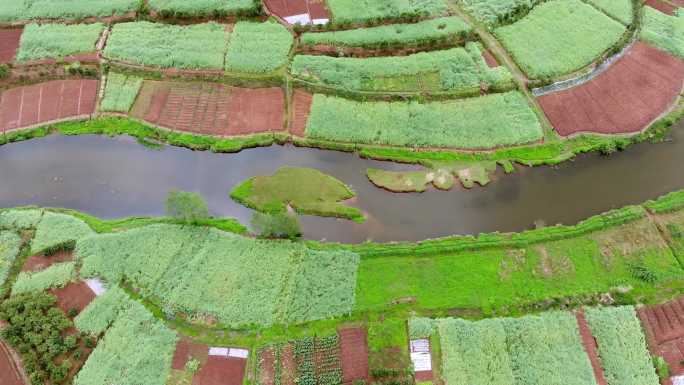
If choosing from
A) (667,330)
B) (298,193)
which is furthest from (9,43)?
(667,330)

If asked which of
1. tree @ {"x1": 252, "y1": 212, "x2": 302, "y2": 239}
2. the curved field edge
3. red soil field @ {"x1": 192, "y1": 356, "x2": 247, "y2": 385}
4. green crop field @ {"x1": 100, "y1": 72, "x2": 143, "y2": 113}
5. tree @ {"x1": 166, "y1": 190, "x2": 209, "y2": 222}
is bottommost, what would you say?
red soil field @ {"x1": 192, "y1": 356, "x2": 247, "y2": 385}

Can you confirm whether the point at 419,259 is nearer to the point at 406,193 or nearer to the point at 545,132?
the point at 406,193

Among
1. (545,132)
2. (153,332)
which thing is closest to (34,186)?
(153,332)

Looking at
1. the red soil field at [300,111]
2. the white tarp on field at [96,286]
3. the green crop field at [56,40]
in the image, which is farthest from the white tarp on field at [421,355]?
the green crop field at [56,40]

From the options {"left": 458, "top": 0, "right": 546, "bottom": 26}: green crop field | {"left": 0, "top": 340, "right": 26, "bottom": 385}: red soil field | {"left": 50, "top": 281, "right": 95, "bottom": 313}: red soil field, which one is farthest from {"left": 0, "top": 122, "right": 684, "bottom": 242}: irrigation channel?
{"left": 458, "top": 0, "right": 546, "bottom": 26}: green crop field

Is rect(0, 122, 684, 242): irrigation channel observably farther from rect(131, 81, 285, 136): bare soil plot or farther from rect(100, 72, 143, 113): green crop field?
rect(100, 72, 143, 113): green crop field

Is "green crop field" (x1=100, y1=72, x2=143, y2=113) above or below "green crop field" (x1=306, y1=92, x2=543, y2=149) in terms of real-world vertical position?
above

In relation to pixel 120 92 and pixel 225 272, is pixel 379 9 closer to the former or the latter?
pixel 120 92
